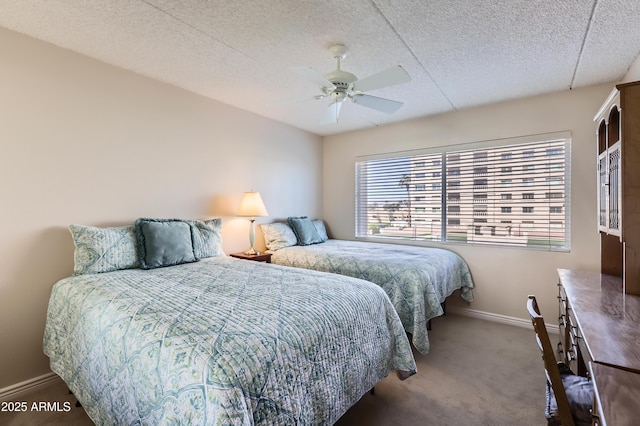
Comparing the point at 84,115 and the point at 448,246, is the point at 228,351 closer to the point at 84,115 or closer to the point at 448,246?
the point at 84,115

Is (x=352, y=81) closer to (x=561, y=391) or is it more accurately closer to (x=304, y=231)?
(x=561, y=391)

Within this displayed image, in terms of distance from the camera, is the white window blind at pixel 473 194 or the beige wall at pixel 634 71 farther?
the white window blind at pixel 473 194

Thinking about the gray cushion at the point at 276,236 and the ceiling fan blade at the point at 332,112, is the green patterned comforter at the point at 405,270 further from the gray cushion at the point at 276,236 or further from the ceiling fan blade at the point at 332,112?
the ceiling fan blade at the point at 332,112

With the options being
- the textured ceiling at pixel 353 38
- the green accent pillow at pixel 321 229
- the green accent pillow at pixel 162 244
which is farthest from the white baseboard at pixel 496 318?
the green accent pillow at pixel 162 244

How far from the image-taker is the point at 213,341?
116 centimetres

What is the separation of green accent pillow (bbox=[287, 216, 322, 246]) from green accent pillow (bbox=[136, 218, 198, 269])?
64.5 inches

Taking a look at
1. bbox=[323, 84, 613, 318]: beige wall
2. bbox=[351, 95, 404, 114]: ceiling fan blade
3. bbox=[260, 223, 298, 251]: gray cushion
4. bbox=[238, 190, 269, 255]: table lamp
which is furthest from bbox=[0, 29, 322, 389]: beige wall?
bbox=[323, 84, 613, 318]: beige wall

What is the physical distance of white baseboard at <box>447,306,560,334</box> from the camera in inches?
126

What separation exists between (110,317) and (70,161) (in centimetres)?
157

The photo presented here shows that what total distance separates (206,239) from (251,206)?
0.76 metres

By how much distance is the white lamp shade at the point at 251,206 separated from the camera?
353cm

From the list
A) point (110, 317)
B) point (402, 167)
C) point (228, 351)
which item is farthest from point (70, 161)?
point (402, 167)

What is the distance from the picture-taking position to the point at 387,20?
1.96 m

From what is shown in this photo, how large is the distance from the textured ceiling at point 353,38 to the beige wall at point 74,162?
23cm
